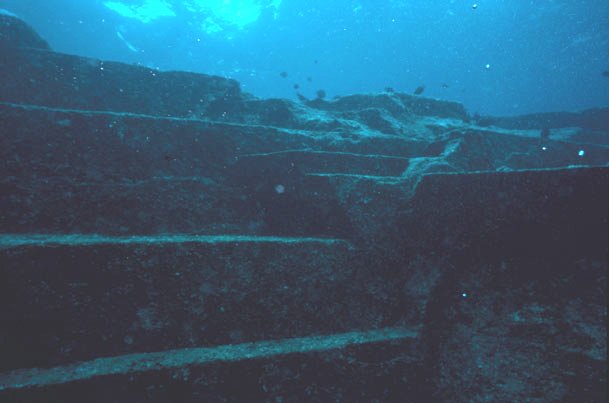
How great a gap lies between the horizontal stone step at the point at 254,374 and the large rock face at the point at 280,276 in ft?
0.04

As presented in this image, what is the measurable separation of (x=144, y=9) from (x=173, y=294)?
47253 mm

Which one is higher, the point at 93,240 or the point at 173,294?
the point at 93,240

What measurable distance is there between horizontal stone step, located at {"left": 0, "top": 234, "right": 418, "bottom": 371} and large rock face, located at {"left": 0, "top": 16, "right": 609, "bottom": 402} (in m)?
0.01

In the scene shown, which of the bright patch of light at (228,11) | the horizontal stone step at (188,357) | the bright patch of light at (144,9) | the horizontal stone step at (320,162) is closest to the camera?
the horizontal stone step at (188,357)

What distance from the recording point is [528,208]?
260 cm

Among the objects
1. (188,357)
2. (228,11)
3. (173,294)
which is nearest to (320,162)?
(173,294)

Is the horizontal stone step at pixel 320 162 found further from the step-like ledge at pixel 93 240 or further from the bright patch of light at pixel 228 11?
the bright patch of light at pixel 228 11

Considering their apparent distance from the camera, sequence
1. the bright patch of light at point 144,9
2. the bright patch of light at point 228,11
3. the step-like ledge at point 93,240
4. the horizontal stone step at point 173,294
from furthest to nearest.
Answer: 1. the bright patch of light at point 228,11
2. the bright patch of light at point 144,9
3. the step-like ledge at point 93,240
4. the horizontal stone step at point 173,294

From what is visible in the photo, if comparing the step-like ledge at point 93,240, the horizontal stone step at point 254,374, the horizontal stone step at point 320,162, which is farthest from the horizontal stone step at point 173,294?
the horizontal stone step at point 320,162

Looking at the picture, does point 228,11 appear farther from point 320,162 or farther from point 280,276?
point 280,276

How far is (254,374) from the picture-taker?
2320 millimetres

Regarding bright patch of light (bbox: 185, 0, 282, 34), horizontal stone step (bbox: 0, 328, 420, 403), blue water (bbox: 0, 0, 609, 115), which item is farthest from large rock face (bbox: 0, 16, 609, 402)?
bright patch of light (bbox: 185, 0, 282, 34)

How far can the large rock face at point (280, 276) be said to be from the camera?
7.24 feet

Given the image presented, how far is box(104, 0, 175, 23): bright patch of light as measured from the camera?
37688mm
